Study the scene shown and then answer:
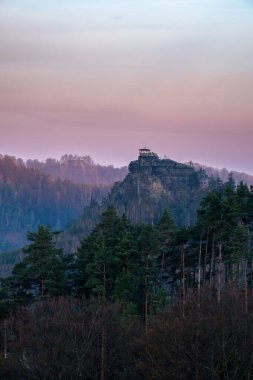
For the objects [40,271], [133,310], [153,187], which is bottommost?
[133,310]

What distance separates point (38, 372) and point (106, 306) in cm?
540

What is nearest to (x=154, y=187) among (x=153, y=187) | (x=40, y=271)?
(x=153, y=187)

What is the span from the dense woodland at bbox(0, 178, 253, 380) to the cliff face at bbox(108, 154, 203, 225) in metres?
96.1

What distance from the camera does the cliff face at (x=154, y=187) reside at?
147375mm

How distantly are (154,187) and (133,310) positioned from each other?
115179 mm

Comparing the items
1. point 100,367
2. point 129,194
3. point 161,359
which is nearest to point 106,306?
point 100,367

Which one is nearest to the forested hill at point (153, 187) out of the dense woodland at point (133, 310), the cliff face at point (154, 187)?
the cliff face at point (154, 187)

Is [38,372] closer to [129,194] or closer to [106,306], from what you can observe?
[106,306]

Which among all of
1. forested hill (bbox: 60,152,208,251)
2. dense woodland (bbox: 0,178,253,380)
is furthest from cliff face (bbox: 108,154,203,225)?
dense woodland (bbox: 0,178,253,380)

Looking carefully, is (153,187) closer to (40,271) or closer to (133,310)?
(40,271)

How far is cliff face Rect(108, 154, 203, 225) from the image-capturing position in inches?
5802

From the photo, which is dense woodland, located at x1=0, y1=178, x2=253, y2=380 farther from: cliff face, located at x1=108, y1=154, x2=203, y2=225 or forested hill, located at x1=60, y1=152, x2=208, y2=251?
cliff face, located at x1=108, y1=154, x2=203, y2=225

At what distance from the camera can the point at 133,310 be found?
127 feet

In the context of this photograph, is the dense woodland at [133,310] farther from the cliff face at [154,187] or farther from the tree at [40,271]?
the cliff face at [154,187]
